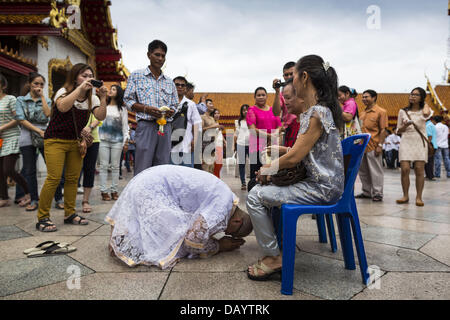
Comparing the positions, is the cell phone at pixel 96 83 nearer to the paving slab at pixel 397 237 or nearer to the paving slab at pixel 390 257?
the paving slab at pixel 390 257

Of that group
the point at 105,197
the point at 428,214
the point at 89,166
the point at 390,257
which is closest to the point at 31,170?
the point at 89,166

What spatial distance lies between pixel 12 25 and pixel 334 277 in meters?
7.74

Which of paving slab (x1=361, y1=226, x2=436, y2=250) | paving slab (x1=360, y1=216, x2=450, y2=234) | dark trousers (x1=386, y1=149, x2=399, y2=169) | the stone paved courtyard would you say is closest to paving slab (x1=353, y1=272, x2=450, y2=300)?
the stone paved courtyard

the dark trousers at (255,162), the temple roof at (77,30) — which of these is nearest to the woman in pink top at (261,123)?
the dark trousers at (255,162)

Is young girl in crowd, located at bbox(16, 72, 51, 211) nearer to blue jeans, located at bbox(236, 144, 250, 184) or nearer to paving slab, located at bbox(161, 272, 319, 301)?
paving slab, located at bbox(161, 272, 319, 301)

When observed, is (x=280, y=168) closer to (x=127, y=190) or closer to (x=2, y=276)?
(x=127, y=190)

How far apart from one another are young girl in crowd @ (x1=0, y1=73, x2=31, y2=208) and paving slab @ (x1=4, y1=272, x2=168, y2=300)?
3171 mm

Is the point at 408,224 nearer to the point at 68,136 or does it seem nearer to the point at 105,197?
the point at 68,136

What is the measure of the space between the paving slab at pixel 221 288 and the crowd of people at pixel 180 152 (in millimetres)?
101

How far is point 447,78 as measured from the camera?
504 inches

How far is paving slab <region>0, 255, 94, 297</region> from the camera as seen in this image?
5.98ft

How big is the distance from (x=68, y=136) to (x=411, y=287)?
319cm

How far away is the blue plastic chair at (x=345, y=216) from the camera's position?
171 cm
